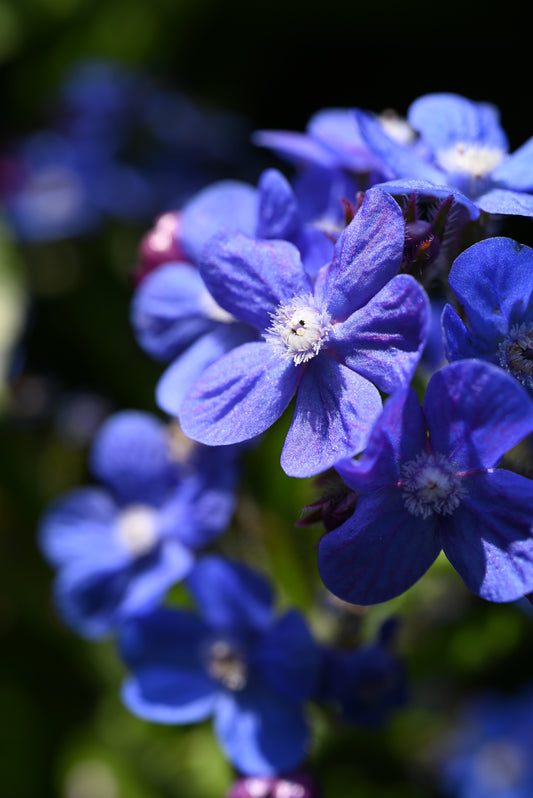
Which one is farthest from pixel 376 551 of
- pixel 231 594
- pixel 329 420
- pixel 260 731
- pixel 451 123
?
pixel 451 123

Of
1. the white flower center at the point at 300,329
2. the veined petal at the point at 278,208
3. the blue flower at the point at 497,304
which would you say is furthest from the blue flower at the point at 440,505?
the veined petal at the point at 278,208

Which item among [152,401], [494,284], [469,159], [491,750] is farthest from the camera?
[152,401]

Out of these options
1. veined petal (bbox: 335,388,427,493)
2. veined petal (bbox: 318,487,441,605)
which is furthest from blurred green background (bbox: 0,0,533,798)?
veined petal (bbox: 335,388,427,493)

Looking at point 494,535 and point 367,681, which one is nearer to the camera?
point 494,535

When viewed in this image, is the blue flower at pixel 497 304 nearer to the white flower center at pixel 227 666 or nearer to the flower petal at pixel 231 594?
the flower petal at pixel 231 594

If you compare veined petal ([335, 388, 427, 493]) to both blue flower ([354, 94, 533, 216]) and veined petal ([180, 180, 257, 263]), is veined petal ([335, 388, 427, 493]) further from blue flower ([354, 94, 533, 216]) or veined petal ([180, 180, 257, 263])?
veined petal ([180, 180, 257, 263])

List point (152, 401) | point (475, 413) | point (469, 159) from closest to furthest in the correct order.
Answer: point (475, 413) → point (469, 159) → point (152, 401)

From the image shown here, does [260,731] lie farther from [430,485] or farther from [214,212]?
[214,212]
